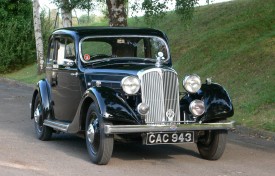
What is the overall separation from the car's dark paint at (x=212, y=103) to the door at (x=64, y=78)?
5.87 ft

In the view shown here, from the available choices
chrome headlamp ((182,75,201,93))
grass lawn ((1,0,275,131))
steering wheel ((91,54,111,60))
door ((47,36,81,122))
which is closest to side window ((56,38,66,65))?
door ((47,36,81,122))

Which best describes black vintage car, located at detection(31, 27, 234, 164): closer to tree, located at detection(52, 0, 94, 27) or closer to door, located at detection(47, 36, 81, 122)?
door, located at detection(47, 36, 81, 122)

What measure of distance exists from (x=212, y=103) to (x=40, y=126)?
3666 mm

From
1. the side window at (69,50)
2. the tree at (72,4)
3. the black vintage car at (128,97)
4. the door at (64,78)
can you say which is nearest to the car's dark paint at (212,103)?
the black vintage car at (128,97)

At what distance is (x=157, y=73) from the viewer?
8.78m

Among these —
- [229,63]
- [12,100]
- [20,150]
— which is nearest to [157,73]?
[20,150]

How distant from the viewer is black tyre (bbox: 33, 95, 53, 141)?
10.9 meters

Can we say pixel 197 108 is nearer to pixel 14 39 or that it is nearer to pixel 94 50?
pixel 94 50

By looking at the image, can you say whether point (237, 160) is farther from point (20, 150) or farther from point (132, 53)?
point (20, 150)

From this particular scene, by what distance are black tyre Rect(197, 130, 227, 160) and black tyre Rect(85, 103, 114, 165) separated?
5.10ft

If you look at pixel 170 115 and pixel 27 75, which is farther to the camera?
pixel 27 75

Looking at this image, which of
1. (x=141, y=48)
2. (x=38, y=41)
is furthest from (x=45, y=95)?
(x=38, y=41)

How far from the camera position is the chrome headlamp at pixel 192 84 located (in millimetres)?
9016

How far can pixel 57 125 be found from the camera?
10.2 metres
